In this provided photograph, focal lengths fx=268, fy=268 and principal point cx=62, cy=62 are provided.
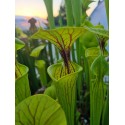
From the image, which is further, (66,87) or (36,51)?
(36,51)

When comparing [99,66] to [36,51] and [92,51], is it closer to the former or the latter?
[92,51]

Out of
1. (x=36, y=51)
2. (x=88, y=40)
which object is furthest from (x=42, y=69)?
(x=88, y=40)

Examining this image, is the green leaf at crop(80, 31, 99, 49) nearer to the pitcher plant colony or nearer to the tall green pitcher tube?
the pitcher plant colony

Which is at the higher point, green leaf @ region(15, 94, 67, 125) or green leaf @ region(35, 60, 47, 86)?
green leaf @ region(35, 60, 47, 86)

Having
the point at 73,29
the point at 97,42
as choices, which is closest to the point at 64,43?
the point at 73,29

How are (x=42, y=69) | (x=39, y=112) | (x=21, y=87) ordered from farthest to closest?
(x=42, y=69) → (x=21, y=87) → (x=39, y=112)

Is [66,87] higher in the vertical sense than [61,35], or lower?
lower

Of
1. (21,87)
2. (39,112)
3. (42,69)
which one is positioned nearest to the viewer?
(39,112)

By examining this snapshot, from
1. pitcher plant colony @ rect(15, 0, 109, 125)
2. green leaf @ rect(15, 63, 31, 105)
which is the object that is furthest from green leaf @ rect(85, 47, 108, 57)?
green leaf @ rect(15, 63, 31, 105)
